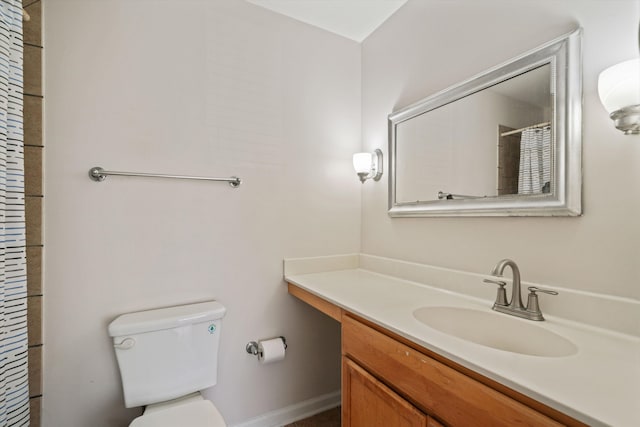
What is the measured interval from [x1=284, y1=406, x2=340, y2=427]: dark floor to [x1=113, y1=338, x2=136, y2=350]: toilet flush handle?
1048mm

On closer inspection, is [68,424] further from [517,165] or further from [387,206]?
[517,165]

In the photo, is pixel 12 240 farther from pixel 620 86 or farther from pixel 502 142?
pixel 620 86

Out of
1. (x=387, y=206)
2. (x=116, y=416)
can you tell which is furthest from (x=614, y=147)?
(x=116, y=416)

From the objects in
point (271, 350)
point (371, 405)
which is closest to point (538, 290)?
point (371, 405)

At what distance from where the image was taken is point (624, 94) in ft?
2.75

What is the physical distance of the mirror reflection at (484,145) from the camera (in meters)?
1.12

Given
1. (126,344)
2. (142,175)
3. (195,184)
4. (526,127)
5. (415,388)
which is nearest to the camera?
(415,388)

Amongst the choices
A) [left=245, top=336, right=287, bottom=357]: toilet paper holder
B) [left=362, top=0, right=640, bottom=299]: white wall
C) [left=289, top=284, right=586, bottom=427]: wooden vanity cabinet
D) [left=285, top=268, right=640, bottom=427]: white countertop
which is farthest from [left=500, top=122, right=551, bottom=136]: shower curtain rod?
[left=245, top=336, right=287, bottom=357]: toilet paper holder

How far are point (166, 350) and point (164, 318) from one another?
142 mm

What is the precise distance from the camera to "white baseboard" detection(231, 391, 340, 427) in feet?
5.68

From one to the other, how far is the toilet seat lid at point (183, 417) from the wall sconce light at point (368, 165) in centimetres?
146

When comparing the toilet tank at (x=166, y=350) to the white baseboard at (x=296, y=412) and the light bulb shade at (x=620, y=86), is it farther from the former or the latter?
the light bulb shade at (x=620, y=86)

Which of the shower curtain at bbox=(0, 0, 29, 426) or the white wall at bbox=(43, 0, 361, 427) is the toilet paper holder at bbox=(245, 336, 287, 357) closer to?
the white wall at bbox=(43, 0, 361, 427)

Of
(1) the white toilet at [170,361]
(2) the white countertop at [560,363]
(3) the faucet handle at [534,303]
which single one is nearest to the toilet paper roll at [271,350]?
(1) the white toilet at [170,361]
